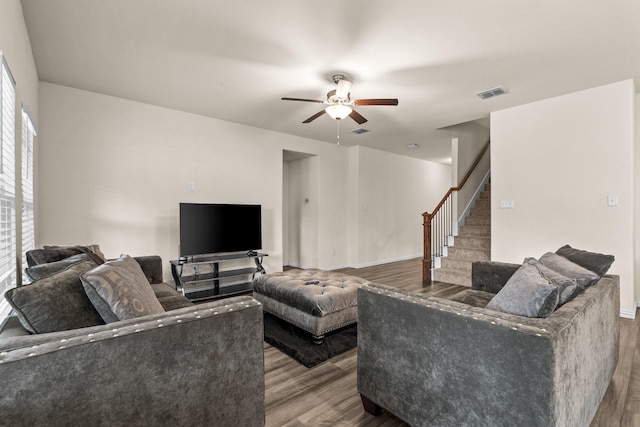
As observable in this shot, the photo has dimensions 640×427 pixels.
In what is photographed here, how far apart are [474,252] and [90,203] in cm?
554

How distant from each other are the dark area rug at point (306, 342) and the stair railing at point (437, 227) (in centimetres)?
275

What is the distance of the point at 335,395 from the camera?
1917 mm

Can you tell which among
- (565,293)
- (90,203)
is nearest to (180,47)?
(90,203)

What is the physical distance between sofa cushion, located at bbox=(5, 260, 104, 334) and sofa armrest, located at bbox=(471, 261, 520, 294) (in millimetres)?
2767

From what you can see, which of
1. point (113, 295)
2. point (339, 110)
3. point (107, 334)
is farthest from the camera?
point (339, 110)

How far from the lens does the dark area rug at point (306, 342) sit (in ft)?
7.94

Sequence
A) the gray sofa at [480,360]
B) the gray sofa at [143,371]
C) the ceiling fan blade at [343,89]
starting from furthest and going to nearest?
the ceiling fan blade at [343,89]
the gray sofa at [480,360]
the gray sofa at [143,371]

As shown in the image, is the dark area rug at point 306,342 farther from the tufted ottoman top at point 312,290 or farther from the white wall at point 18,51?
the white wall at point 18,51

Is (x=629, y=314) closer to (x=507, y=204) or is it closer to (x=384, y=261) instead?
(x=507, y=204)

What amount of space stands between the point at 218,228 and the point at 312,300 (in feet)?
7.16

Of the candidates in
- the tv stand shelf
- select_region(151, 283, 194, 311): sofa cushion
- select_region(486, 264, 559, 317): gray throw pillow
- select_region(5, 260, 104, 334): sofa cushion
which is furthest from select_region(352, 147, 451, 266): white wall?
select_region(5, 260, 104, 334): sofa cushion

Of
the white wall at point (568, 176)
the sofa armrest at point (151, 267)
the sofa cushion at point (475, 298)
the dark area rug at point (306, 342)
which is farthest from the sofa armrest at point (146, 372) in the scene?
the white wall at point (568, 176)

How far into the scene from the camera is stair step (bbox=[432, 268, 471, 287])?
4809 mm

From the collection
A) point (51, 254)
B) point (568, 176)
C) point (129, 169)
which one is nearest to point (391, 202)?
point (568, 176)
